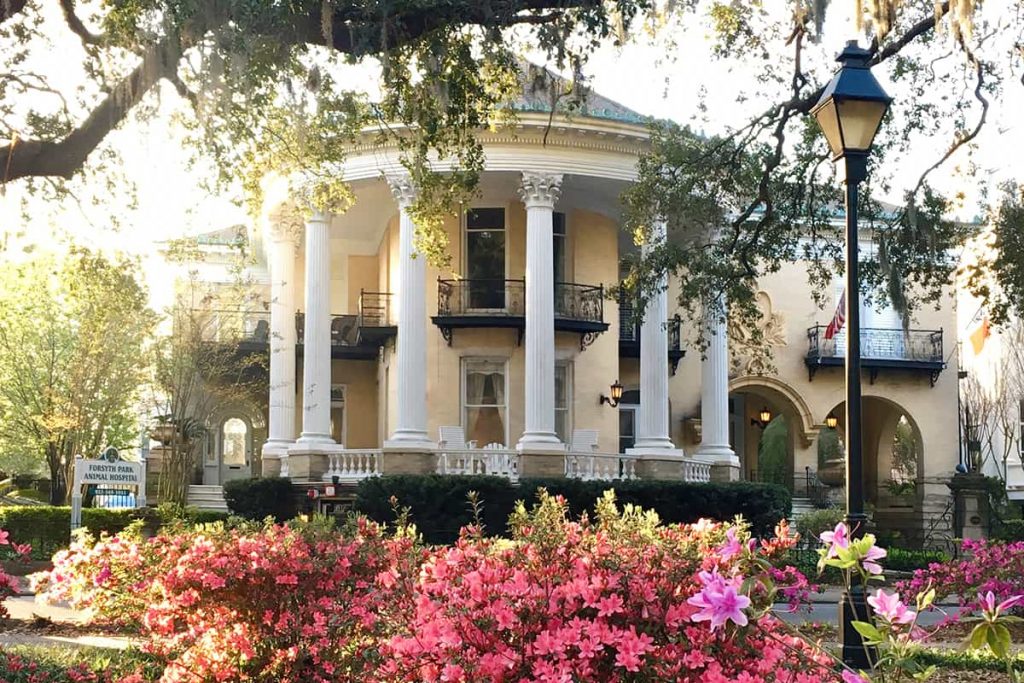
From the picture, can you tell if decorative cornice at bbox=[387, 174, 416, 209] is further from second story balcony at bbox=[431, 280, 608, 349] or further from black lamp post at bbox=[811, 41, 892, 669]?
black lamp post at bbox=[811, 41, 892, 669]

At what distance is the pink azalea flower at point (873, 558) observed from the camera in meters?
4.14

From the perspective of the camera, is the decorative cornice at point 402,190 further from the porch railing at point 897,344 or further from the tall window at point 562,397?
the porch railing at point 897,344

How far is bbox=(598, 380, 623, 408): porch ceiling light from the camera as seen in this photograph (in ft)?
91.9

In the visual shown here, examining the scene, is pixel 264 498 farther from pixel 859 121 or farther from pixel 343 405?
pixel 859 121

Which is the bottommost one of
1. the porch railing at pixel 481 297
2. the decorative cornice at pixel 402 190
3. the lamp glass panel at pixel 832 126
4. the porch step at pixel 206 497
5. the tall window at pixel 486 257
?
the porch step at pixel 206 497

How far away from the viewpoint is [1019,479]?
139ft

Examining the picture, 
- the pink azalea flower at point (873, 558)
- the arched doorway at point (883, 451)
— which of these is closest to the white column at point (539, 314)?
the arched doorway at point (883, 451)

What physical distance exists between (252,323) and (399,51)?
25747 mm

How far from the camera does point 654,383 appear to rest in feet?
86.7

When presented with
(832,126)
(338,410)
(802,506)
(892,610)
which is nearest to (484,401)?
(338,410)

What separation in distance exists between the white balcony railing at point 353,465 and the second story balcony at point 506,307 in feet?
11.4

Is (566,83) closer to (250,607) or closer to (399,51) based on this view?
(399,51)

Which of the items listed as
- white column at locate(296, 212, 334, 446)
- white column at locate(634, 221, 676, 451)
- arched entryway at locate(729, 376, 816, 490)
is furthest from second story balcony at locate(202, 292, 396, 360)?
arched entryway at locate(729, 376, 816, 490)

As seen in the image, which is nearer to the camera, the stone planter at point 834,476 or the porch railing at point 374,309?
the porch railing at point 374,309
